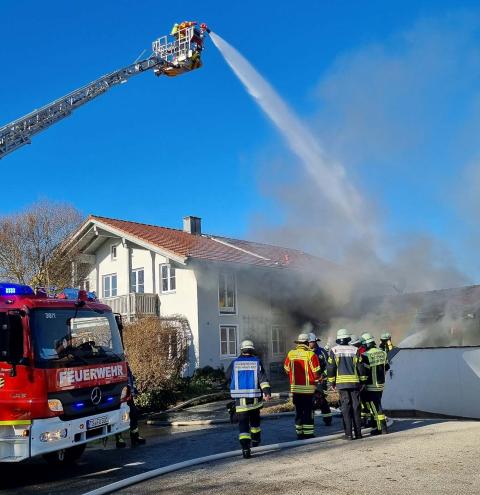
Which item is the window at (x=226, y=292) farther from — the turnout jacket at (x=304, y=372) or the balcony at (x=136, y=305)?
the turnout jacket at (x=304, y=372)

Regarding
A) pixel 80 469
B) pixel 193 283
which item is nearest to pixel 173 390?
pixel 193 283

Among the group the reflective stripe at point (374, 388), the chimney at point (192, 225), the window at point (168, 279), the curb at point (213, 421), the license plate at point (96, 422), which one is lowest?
the curb at point (213, 421)

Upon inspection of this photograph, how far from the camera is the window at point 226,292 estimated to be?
21.9 meters

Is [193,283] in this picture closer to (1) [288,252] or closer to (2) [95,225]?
(1) [288,252]

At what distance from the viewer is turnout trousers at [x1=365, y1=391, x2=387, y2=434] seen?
8859mm

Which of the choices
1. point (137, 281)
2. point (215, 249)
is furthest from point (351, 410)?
point (137, 281)

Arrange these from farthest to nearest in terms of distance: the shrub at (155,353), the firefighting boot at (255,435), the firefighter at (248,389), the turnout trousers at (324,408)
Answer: the shrub at (155,353) → the turnout trousers at (324,408) → the firefighting boot at (255,435) → the firefighter at (248,389)

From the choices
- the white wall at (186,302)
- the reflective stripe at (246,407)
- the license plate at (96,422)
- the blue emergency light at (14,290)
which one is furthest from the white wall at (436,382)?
the white wall at (186,302)

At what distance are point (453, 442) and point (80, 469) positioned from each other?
4.97 m

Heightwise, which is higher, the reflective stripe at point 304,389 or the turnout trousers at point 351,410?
the reflective stripe at point 304,389

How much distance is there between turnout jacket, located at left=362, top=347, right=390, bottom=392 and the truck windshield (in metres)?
3.77

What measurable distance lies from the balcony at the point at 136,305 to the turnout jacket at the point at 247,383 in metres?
13.5

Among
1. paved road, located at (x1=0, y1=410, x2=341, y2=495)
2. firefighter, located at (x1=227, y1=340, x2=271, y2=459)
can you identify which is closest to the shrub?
paved road, located at (x1=0, y1=410, x2=341, y2=495)

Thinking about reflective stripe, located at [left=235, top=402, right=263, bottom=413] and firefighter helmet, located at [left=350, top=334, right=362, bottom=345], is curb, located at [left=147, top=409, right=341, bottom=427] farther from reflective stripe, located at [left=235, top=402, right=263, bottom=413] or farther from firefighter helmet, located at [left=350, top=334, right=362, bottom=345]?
reflective stripe, located at [left=235, top=402, right=263, bottom=413]
